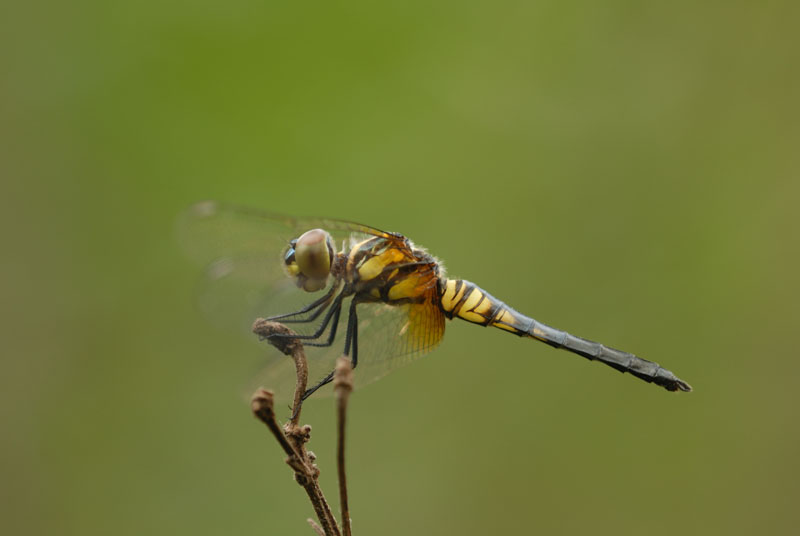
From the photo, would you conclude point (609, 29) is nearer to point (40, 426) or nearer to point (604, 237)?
point (604, 237)

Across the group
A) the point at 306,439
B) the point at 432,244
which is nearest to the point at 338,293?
the point at 306,439

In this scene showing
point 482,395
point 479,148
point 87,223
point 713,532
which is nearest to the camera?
point 713,532

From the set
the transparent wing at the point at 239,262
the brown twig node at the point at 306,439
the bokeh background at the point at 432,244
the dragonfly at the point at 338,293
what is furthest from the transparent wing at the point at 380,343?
the bokeh background at the point at 432,244

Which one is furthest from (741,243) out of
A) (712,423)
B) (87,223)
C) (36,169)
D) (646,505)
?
(36,169)

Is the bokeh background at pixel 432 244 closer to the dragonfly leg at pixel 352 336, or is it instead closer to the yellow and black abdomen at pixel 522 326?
the dragonfly leg at pixel 352 336

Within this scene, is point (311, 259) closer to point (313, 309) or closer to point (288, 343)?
point (313, 309)

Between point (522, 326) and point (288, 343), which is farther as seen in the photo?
Answer: point (522, 326)

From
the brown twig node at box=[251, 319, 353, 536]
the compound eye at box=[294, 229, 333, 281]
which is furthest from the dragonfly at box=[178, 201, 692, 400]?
the brown twig node at box=[251, 319, 353, 536]
